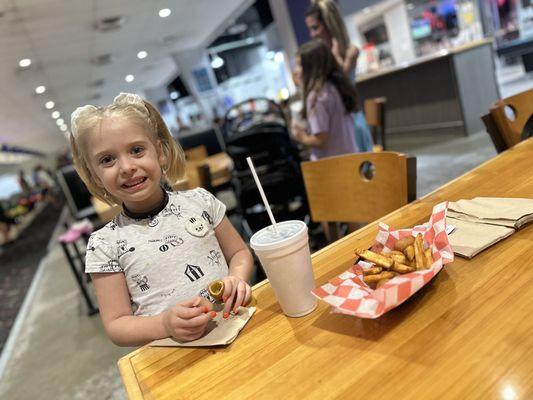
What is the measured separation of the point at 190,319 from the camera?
75 cm

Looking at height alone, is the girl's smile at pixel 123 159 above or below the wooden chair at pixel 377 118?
above

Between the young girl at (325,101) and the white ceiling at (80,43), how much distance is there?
6.11 feet

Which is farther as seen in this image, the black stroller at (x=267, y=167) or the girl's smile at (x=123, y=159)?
the black stroller at (x=267, y=167)

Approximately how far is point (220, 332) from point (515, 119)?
140 cm

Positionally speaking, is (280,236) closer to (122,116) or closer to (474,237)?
(474,237)

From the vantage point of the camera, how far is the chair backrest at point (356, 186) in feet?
3.99

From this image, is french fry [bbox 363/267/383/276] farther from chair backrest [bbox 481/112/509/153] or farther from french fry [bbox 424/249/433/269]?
chair backrest [bbox 481/112/509/153]

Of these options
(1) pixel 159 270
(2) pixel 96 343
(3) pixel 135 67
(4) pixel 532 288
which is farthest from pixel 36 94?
(4) pixel 532 288

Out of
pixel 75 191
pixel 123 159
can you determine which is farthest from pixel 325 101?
pixel 75 191

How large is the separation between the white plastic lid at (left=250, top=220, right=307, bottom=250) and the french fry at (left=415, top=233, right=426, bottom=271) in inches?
7.7

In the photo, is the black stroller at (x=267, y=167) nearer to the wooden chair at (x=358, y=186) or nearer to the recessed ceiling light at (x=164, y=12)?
the wooden chair at (x=358, y=186)

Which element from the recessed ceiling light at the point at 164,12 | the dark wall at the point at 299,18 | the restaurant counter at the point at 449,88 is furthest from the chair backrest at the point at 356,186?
the recessed ceiling light at the point at 164,12

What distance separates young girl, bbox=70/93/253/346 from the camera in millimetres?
943

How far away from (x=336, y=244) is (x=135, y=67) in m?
12.4
